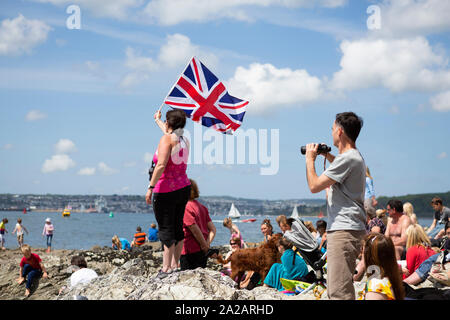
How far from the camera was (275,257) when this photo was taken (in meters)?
8.77

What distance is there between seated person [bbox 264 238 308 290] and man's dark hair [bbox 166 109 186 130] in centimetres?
311

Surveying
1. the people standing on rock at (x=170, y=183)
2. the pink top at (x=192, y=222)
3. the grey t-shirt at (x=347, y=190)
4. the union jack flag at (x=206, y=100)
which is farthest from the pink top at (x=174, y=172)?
the union jack flag at (x=206, y=100)

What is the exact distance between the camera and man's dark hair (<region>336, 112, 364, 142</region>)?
4.42 m

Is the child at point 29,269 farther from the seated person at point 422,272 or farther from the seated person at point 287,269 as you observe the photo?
the seated person at point 422,272

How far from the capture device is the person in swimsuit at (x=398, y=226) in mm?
8977

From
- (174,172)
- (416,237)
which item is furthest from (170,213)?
(416,237)

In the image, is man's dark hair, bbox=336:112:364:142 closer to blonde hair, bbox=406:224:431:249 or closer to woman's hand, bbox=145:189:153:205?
woman's hand, bbox=145:189:153:205

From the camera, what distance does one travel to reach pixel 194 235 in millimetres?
6750

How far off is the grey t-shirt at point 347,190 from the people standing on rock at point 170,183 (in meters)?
2.11

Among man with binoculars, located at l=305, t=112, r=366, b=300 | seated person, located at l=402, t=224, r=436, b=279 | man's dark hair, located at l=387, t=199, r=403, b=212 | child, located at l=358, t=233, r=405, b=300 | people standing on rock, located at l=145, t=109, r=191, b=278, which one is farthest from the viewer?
man's dark hair, located at l=387, t=199, r=403, b=212

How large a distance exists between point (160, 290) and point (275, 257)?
12.2 ft

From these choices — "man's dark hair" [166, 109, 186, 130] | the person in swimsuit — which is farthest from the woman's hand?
the person in swimsuit

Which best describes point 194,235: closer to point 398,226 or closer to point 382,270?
point 382,270
